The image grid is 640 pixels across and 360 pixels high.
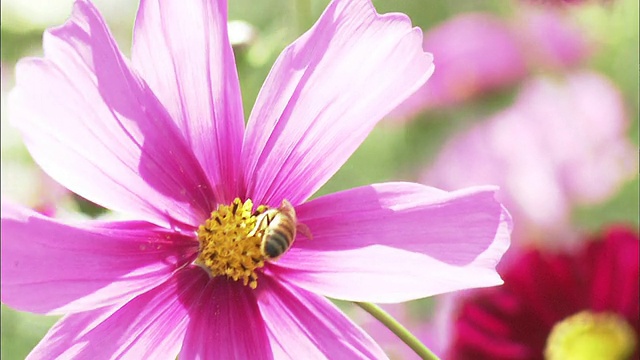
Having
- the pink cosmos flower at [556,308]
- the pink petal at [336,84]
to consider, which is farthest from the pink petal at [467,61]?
the pink petal at [336,84]

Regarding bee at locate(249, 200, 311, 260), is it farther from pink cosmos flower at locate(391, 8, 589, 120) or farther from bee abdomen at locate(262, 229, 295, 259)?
pink cosmos flower at locate(391, 8, 589, 120)

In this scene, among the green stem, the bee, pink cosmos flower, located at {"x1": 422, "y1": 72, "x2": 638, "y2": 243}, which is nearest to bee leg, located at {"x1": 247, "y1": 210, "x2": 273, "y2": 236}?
the bee

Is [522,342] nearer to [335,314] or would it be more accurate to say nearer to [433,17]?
[335,314]

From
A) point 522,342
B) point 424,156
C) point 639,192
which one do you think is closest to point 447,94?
point 424,156

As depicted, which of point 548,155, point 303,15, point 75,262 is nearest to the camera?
point 75,262

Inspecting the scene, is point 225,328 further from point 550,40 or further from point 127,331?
point 550,40

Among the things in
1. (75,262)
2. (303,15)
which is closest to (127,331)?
(75,262)
